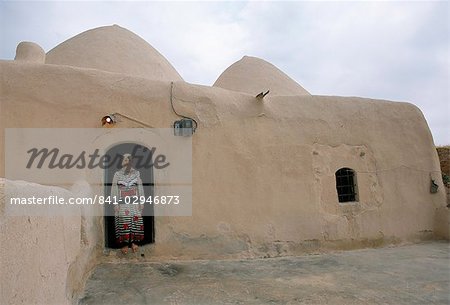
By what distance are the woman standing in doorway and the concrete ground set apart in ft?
1.28

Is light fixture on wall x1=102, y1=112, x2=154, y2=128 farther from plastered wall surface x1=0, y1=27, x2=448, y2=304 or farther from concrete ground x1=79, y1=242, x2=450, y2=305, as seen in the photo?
concrete ground x1=79, y1=242, x2=450, y2=305

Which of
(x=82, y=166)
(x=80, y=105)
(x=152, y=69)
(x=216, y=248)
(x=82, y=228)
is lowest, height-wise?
(x=216, y=248)

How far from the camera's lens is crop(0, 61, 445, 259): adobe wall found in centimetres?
534

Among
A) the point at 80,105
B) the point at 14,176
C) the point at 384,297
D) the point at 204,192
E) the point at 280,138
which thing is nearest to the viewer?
the point at 384,297

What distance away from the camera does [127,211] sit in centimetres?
542

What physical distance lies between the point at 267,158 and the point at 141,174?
2238 millimetres

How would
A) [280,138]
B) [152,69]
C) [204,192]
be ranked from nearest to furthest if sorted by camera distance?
[204,192]
[280,138]
[152,69]

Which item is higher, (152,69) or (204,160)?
(152,69)

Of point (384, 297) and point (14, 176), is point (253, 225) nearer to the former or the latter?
point (384, 297)

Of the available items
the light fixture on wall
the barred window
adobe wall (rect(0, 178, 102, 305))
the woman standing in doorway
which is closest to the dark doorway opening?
the woman standing in doorway

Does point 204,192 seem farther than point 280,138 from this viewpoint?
No

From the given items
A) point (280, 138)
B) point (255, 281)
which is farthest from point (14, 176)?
point (280, 138)

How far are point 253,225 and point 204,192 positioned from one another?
40.3 inches

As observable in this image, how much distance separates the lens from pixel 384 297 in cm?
387
